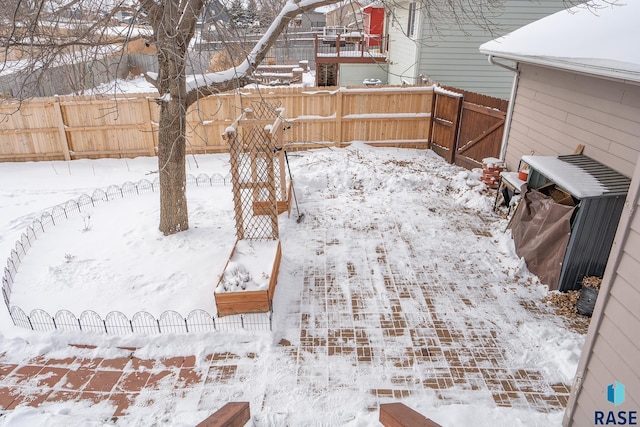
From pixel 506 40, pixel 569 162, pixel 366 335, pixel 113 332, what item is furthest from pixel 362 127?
pixel 113 332

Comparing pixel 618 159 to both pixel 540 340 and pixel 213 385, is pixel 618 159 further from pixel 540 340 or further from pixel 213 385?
pixel 213 385

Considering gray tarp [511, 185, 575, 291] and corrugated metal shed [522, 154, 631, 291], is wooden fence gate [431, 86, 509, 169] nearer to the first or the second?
gray tarp [511, 185, 575, 291]

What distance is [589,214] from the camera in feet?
16.8

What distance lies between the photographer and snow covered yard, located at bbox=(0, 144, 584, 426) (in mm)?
4035

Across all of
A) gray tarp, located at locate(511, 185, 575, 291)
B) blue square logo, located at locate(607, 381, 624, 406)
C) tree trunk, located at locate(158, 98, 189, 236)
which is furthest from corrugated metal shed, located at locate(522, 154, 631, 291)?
tree trunk, located at locate(158, 98, 189, 236)

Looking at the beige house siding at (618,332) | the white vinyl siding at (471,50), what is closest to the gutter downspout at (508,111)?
the white vinyl siding at (471,50)

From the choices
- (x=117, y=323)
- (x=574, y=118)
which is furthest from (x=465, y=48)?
(x=117, y=323)

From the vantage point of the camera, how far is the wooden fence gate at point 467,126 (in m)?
9.27

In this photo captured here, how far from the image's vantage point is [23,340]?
4.86 meters

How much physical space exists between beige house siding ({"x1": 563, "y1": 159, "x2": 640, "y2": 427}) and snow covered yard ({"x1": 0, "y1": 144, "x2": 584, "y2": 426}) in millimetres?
703

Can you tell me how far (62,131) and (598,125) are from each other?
11.9m

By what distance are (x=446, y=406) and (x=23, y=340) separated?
15.7 feet

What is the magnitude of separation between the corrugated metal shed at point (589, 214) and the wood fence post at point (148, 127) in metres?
9.35

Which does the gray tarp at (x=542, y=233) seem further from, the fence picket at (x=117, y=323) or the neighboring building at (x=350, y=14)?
the fence picket at (x=117, y=323)
